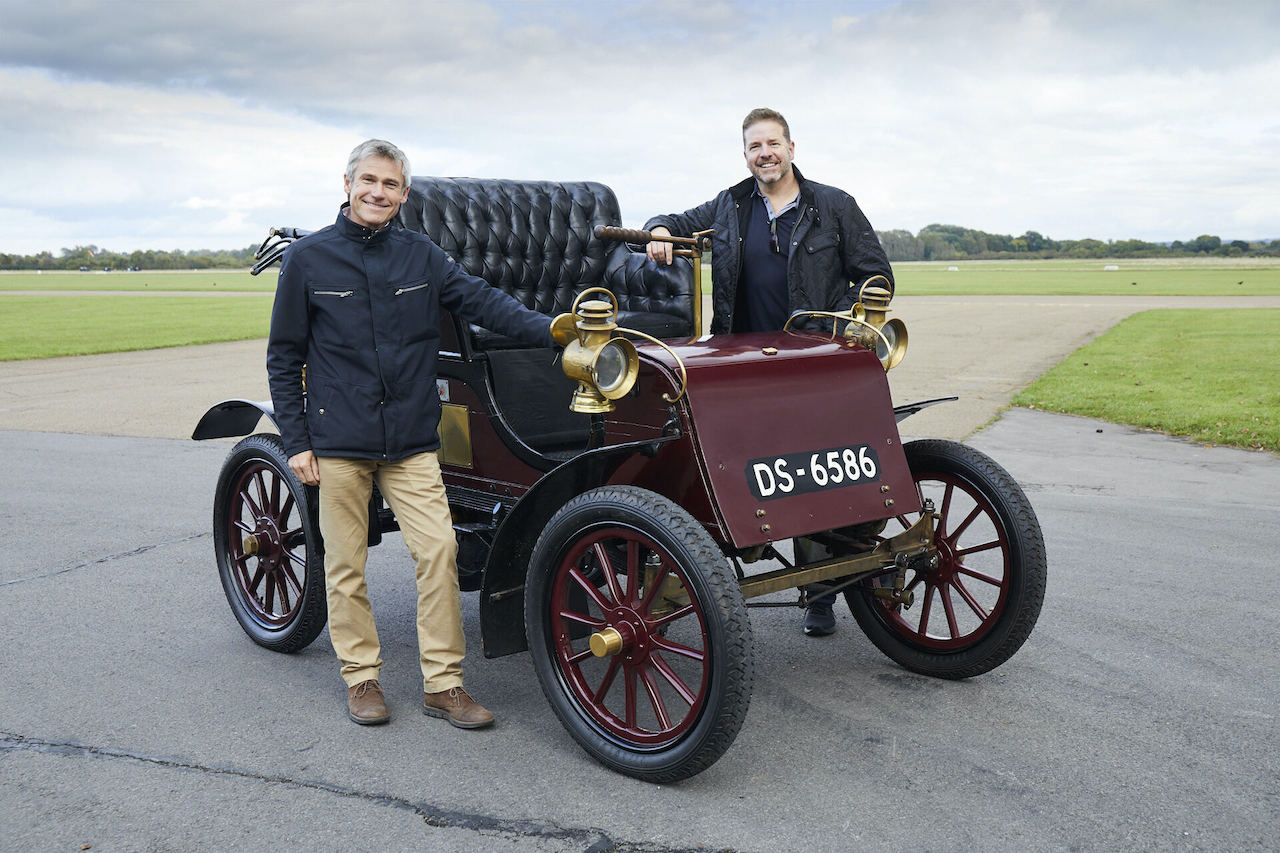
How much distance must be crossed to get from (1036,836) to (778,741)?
847 mm

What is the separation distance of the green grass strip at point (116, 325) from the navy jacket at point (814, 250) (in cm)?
1574

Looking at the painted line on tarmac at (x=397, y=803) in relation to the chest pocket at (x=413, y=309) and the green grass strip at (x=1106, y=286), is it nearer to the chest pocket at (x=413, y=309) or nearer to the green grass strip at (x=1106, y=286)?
the chest pocket at (x=413, y=309)

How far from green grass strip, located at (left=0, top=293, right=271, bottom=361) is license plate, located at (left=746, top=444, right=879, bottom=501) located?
55.2 feet

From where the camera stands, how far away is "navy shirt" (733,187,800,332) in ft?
14.6

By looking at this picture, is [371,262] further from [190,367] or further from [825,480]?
[190,367]

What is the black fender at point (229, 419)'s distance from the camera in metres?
4.55

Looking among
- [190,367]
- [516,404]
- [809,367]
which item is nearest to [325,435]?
[516,404]

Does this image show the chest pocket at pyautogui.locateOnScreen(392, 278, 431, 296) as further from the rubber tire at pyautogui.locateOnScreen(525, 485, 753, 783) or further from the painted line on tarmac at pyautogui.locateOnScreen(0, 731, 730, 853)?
the painted line on tarmac at pyautogui.locateOnScreen(0, 731, 730, 853)

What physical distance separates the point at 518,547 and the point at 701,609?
856 millimetres

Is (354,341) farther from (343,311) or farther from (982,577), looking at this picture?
(982,577)

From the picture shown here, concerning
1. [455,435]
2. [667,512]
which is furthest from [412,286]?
[667,512]

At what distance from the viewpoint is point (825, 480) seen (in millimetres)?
3371

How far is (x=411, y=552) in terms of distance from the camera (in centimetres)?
364

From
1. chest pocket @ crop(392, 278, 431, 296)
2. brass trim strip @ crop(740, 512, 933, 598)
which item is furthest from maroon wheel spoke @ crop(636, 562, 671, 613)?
chest pocket @ crop(392, 278, 431, 296)
